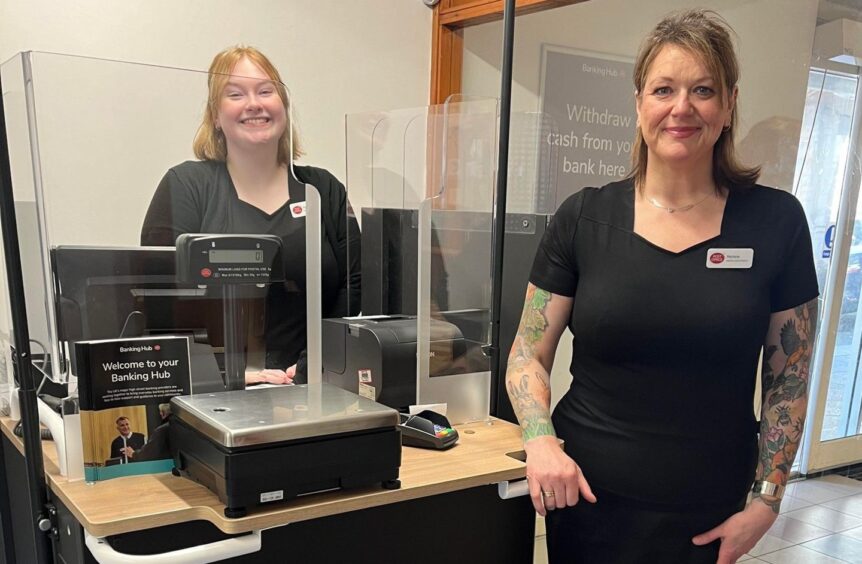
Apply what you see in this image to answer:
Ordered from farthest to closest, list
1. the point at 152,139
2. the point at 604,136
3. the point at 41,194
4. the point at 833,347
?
the point at 604,136 → the point at 833,347 → the point at 152,139 → the point at 41,194

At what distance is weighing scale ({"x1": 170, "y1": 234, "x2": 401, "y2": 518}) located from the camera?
108cm

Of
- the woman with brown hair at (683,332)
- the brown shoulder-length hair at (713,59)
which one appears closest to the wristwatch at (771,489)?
the woman with brown hair at (683,332)

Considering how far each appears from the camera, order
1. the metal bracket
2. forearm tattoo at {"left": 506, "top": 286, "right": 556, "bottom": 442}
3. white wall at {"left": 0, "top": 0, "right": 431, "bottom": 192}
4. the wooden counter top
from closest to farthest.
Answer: the wooden counter top → the metal bracket → forearm tattoo at {"left": 506, "top": 286, "right": 556, "bottom": 442} → white wall at {"left": 0, "top": 0, "right": 431, "bottom": 192}

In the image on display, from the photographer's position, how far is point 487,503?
1.53 meters

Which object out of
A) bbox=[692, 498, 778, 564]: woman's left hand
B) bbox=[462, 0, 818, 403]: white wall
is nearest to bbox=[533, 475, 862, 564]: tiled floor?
bbox=[462, 0, 818, 403]: white wall

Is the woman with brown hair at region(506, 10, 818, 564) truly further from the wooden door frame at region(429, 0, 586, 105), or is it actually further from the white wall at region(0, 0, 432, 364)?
the wooden door frame at region(429, 0, 586, 105)

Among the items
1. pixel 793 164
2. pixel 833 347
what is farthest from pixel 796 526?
pixel 793 164

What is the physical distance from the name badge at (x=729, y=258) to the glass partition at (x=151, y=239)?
82 centimetres

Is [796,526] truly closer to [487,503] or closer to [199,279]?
[487,503]

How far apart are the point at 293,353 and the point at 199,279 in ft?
0.96

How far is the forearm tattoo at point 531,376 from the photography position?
4.56 ft

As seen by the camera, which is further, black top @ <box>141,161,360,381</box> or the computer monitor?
black top @ <box>141,161,360,381</box>

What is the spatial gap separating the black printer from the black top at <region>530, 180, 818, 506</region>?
15.8 inches

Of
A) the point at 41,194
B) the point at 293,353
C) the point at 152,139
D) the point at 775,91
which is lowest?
the point at 293,353
